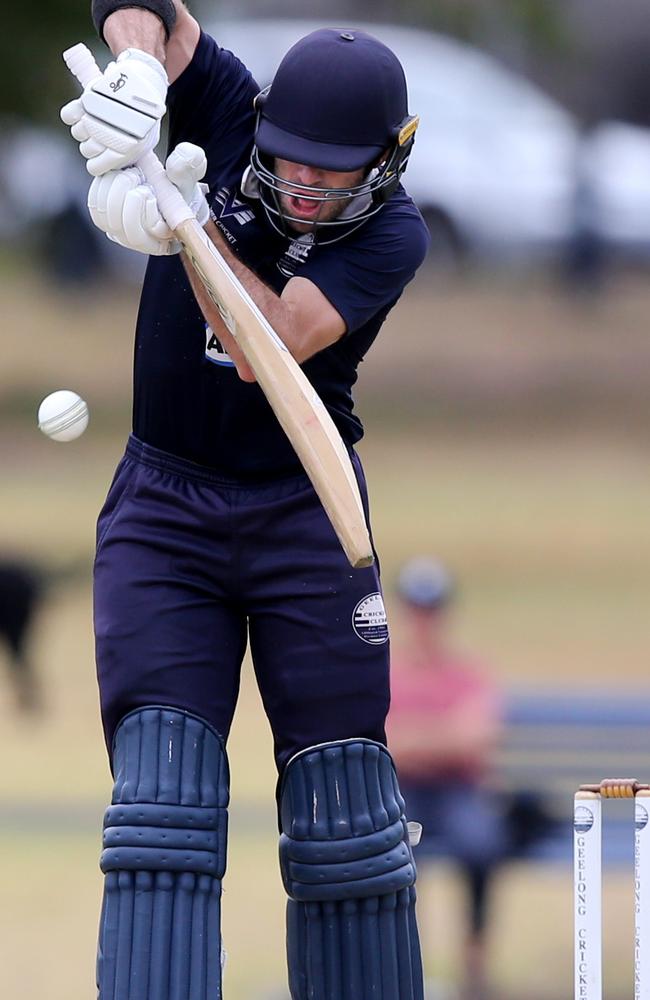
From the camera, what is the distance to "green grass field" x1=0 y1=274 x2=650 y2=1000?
585 centimetres

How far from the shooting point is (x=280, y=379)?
9.66 feet

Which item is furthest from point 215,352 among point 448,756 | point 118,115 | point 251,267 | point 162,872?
point 448,756

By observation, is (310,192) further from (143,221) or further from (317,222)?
(143,221)

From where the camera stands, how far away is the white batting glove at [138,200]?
9.38 feet

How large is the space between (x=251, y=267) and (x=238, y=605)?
0.57 metres

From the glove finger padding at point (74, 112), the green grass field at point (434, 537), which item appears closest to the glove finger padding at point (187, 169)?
the glove finger padding at point (74, 112)

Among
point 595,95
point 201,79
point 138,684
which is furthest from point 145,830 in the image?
point 595,95

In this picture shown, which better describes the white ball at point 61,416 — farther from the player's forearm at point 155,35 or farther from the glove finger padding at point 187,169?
the player's forearm at point 155,35

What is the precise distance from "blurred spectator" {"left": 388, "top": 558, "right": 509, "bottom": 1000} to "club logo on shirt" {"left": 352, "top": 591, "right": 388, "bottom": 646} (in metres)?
2.19

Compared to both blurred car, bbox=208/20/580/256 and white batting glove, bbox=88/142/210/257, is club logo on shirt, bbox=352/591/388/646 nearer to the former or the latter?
white batting glove, bbox=88/142/210/257

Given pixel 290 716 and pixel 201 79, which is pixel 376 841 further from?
pixel 201 79

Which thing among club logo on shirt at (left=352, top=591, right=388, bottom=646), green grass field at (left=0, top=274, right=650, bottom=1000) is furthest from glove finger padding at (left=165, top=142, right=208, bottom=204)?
green grass field at (left=0, top=274, right=650, bottom=1000)

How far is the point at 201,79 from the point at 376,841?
1.31 meters

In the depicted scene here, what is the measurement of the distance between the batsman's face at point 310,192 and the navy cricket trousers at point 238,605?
45 cm
